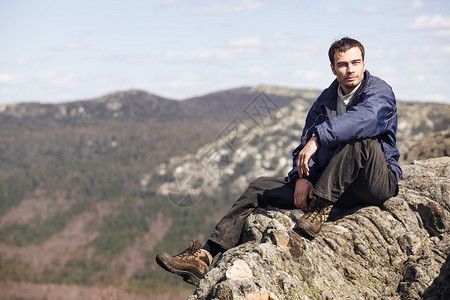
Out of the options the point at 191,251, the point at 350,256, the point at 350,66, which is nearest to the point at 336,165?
the point at 350,256

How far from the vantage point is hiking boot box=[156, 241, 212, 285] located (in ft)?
23.4

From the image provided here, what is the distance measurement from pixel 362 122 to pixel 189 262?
3.35 metres

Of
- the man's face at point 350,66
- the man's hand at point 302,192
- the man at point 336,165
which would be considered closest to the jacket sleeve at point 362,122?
the man at point 336,165

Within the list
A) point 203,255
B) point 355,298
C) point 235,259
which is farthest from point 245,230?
point 355,298

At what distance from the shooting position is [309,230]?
24.0 ft

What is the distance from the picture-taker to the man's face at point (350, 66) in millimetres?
7926

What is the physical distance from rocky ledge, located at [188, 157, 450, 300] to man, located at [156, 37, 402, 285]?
0.94 feet

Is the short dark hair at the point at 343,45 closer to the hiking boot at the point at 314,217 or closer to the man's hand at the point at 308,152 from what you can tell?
the man's hand at the point at 308,152

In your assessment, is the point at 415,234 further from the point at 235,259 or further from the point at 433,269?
the point at 235,259

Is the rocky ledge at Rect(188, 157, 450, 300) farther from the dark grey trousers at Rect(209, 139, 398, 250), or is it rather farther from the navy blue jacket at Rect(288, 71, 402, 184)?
the navy blue jacket at Rect(288, 71, 402, 184)

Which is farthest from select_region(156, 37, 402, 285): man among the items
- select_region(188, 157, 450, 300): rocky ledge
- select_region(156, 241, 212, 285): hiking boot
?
select_region(188, 157, 450, 300): rocky ledge

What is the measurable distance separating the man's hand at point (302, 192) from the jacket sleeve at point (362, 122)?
958 mm

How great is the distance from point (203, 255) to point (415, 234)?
361 centimetres

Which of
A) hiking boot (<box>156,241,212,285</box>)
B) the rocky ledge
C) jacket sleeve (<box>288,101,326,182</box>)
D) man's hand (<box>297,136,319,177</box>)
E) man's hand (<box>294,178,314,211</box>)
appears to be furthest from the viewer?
jacket sleeve (<box>288,101,326,182</box>)
